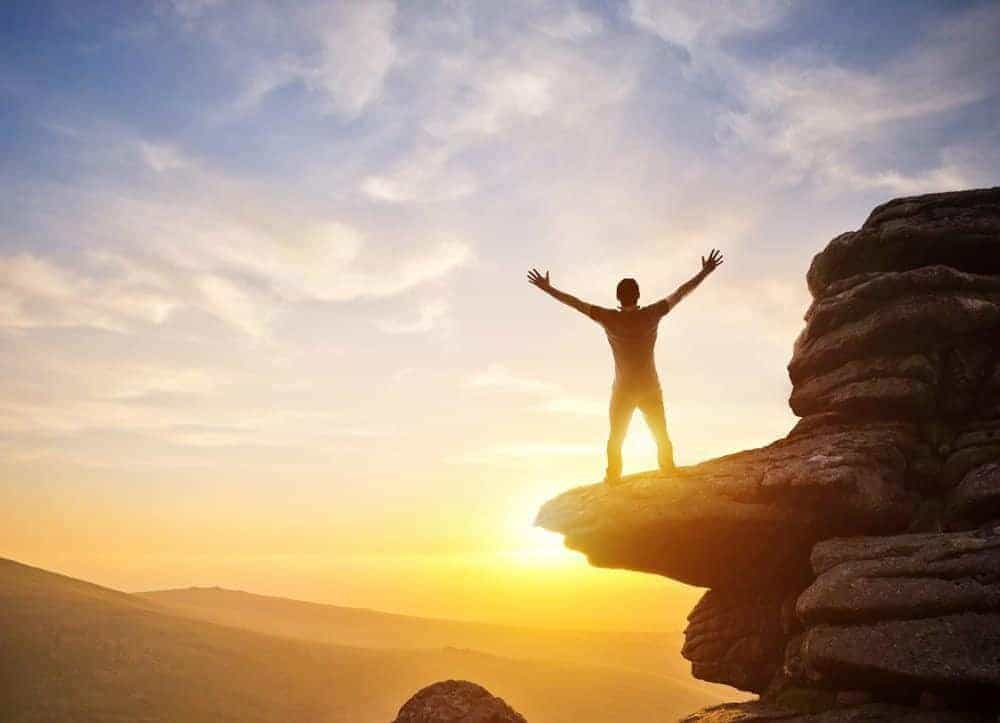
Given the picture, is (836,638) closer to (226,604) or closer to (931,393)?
(931,393)

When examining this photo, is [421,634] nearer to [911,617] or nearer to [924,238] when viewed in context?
[924,238]

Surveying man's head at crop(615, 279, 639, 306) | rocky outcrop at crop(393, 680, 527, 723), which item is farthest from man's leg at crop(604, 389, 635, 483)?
rocky outcrop at crop(393, 680, 527, 723)

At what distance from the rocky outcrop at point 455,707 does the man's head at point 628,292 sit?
1207 centimetres

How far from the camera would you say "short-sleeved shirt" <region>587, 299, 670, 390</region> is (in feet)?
48.5

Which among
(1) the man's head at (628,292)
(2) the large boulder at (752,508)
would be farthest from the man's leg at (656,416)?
(1) the man's head at (628,292)

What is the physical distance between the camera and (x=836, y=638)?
12500mm

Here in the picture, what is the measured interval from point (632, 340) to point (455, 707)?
11.9 metres

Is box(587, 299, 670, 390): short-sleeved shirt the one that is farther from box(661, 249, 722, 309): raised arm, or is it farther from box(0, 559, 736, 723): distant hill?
box(0, 559, 736, 723): distant hill

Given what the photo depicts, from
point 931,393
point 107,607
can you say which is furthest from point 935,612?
point 107,607

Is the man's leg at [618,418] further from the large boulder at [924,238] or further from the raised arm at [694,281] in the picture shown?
the large boulder at [924,238]

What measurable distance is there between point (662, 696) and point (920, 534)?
97.1m

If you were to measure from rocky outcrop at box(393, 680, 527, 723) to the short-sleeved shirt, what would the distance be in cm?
1039

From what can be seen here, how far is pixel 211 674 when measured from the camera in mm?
66750

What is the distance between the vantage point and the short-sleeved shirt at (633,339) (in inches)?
582
